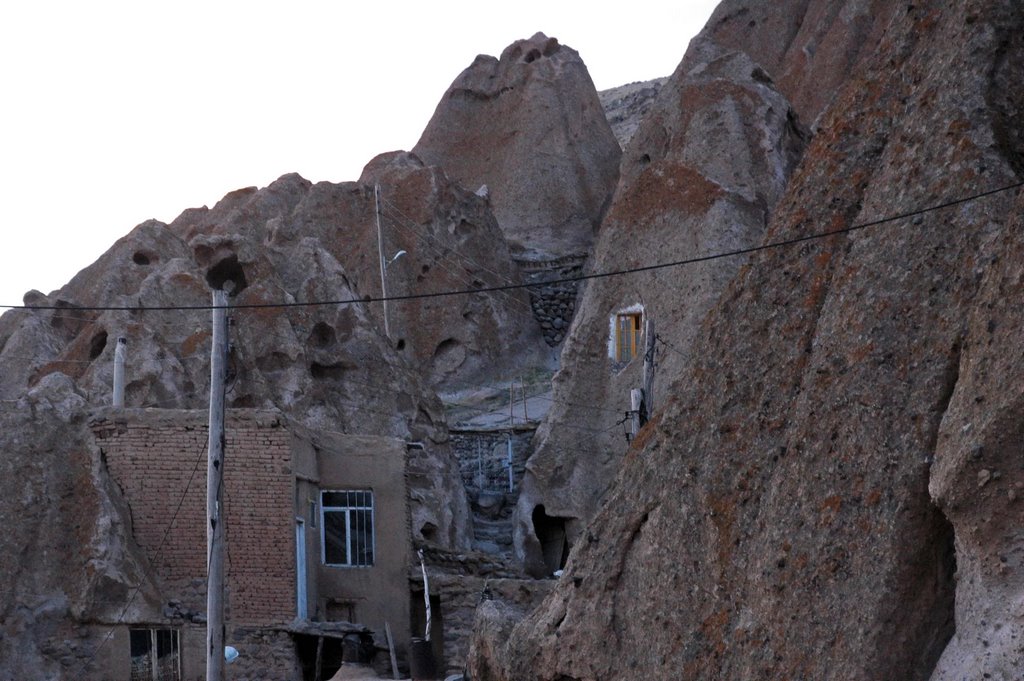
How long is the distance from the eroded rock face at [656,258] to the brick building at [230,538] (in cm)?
791

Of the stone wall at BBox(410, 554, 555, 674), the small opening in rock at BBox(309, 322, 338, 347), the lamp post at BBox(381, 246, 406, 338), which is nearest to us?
the stone wall at BBox(410, 554, 555, 674)

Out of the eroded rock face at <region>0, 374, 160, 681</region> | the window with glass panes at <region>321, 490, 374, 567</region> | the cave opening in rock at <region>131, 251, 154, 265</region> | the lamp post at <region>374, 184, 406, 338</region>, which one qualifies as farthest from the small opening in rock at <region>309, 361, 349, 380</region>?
the eroded rock face at <region>0, 374, 160, 681</region>

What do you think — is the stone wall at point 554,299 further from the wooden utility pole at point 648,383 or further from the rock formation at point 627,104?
the wooden utility pole at point 648,383

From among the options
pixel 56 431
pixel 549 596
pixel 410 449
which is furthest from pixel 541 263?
pixel 549 596

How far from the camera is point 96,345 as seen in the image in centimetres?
3334

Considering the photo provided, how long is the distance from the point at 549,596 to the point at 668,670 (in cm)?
198

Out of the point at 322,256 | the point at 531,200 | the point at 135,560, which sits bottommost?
the point at 135,560

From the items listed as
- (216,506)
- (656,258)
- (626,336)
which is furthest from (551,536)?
(216,506)

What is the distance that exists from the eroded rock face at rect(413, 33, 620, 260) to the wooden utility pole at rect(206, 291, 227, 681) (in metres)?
27.6

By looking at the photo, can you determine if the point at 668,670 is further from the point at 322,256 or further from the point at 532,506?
the point at 322,256

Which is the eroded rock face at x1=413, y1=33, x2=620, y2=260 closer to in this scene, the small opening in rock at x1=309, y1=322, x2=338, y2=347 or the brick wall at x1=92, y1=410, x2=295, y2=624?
the small opening in rock at x1=309, y1=322, x2=338, y2=347

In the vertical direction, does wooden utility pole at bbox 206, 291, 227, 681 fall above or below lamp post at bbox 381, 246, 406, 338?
below

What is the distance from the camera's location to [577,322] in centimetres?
3422

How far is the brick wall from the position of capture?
22.8 meters
